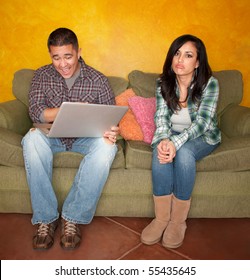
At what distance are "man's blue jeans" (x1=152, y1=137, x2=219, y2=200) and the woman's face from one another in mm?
416

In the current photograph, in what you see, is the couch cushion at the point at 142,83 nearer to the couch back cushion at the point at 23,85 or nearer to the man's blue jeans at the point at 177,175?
the couch back cushion at the point at 23,85

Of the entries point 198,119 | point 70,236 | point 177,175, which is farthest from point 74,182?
point 198,119

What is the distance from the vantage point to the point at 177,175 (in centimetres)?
154

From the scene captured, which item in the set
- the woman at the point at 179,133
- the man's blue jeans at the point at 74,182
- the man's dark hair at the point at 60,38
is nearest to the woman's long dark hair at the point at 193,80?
the woman at the point at 179,133

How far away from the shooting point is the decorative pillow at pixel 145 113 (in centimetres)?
187

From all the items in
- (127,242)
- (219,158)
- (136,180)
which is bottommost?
→ (127,242)

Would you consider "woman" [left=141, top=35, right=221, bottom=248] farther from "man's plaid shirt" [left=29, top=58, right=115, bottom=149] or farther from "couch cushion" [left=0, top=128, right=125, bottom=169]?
"man's plaid shirt" [left=29, top=58, right=115, bottom=149]

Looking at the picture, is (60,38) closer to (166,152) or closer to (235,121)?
(166,152)

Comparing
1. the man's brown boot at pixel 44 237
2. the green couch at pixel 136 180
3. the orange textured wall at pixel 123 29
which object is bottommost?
the man's brown boot at pixel 44 237

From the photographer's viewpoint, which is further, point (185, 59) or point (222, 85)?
point (222, 85)

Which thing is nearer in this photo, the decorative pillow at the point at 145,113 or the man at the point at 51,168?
the man at the point at 51,168

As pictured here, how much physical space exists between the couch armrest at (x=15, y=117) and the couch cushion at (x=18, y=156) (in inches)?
5.1

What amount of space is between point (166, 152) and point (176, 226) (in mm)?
388

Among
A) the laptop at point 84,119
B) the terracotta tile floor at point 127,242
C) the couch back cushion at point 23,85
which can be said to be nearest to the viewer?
the laptop at point 84,119
